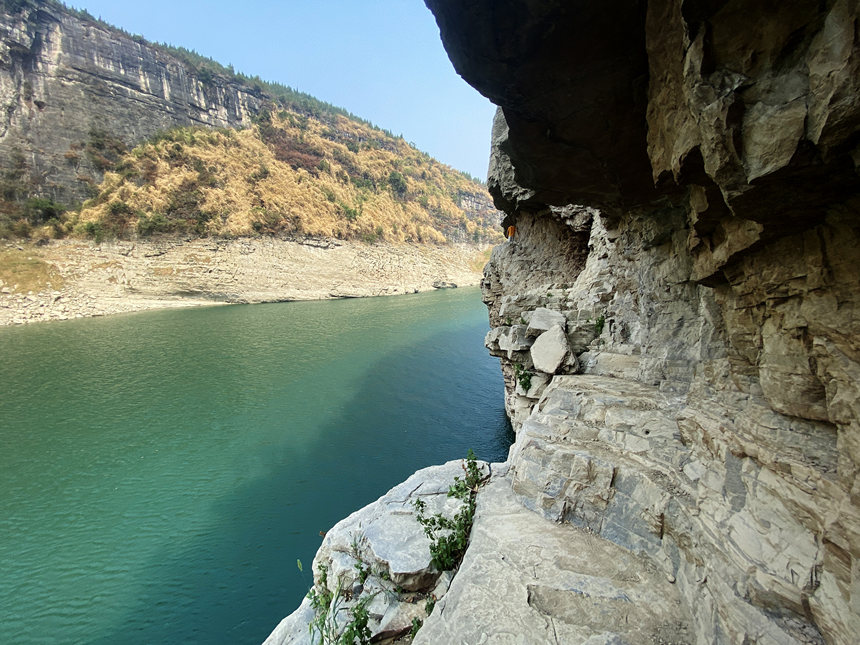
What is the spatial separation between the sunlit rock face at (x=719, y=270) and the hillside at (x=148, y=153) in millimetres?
51198

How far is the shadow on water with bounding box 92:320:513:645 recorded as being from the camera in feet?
20.2

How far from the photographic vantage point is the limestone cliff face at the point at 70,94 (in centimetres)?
3958

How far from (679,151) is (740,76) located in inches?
33.9

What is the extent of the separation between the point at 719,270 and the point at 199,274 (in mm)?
49151

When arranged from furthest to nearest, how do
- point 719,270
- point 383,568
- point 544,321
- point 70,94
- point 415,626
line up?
point 70,94 → point 544,321 → point 383,568 → point 415,626 → point 719,270

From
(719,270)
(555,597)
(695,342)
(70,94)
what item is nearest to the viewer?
(719,270)

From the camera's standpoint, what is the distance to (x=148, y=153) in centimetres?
4803

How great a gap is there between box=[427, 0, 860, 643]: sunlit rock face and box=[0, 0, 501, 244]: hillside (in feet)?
168

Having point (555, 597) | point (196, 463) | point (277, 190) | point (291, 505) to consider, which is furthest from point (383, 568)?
point (277, 190)

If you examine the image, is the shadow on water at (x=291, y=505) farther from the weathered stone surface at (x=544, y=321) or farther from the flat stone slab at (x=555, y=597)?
the weathered stone surface at (x=544, y=321)

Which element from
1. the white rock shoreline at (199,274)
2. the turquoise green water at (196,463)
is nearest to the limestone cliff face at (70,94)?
the white rock shoreline at (199,274)

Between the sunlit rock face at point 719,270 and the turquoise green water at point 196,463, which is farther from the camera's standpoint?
the turquoise green water at point 196,463

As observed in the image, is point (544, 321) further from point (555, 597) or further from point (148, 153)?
point (148, 153)

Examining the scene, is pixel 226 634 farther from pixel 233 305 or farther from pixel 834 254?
pixel 233 305
